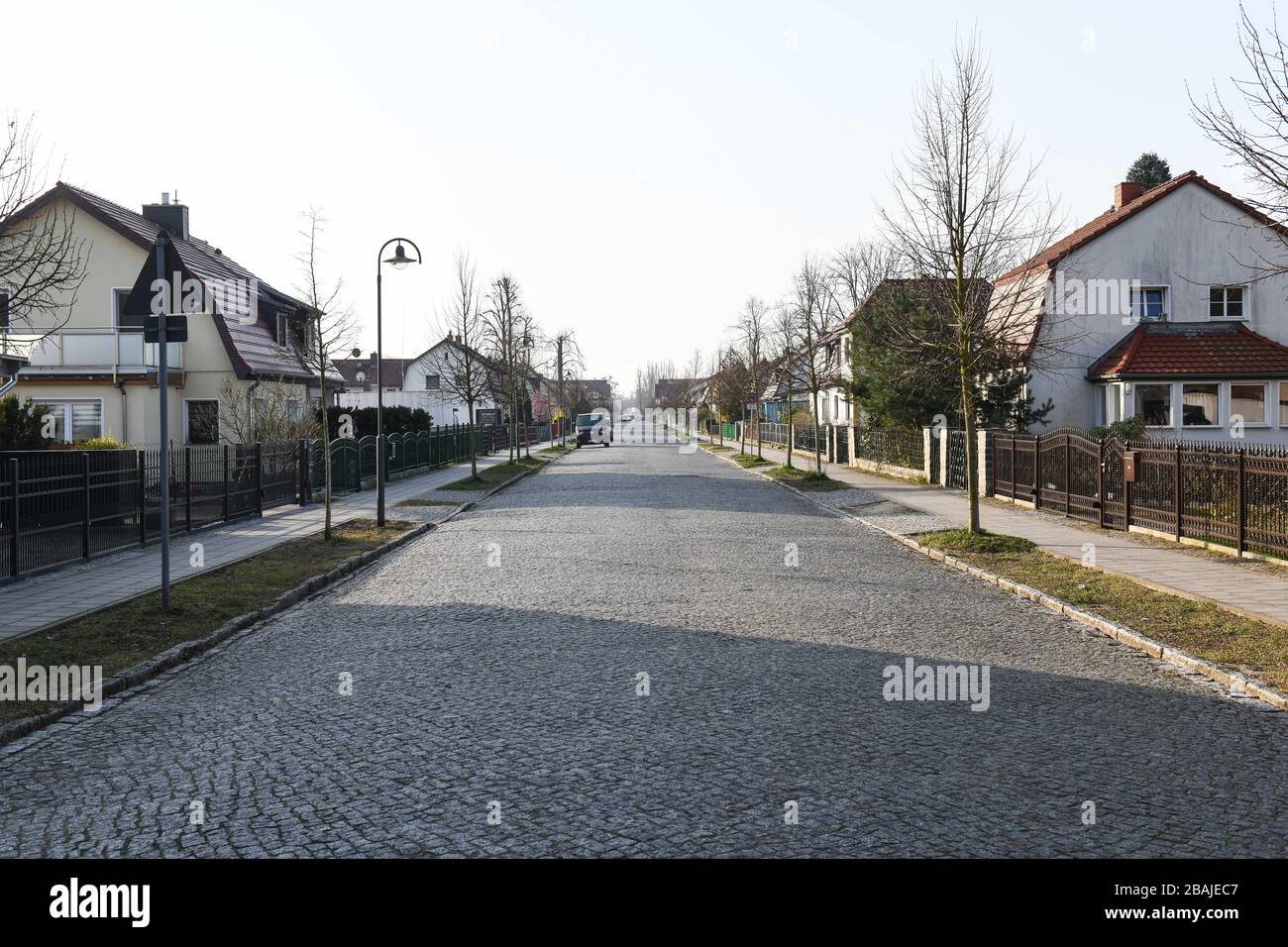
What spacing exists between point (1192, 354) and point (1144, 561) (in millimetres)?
20239

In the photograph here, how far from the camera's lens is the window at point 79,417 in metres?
29.9

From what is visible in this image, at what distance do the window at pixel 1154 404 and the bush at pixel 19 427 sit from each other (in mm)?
27399

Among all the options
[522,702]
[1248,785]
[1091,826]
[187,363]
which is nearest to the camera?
[1091,826]

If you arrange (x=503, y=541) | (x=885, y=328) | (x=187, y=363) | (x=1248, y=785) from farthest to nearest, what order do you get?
(x=885, y=328) → (x=187, y=363) → (x=503, y=541) → (x=1248, y=785)

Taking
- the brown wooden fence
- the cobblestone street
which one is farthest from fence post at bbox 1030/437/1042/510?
the cobblestone street

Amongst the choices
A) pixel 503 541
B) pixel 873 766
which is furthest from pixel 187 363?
pixel 873 766

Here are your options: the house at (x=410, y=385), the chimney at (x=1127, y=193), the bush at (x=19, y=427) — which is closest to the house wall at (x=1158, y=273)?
the chimney at (x=1127, y=193)

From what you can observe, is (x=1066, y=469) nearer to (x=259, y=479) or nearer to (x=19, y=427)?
(x=259, y=479)

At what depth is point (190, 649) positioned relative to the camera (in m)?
8.92

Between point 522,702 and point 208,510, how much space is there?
1346cm
